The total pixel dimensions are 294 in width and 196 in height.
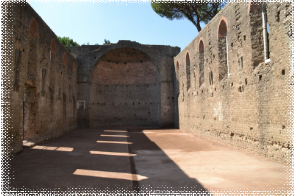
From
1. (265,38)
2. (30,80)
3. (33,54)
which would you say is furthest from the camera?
(33,54)

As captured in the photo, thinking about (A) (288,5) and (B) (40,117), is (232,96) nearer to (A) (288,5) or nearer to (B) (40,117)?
(A) (288,5)

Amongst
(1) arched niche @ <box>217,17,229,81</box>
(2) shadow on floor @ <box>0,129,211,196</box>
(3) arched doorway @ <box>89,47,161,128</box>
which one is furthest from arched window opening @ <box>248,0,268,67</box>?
(3) arched doorway @ <box>89,47,161,128</box>

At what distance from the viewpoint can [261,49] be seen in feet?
24.4

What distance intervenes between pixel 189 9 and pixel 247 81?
16.0 metres

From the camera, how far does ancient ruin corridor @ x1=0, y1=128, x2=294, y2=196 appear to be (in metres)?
4.05

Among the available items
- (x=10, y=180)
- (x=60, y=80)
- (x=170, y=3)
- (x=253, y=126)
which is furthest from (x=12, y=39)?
(x=170, y=3)

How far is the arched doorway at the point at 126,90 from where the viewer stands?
20484 mm

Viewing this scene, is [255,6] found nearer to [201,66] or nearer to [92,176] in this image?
[201,66]

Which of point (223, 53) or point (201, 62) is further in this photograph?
point (201, 62)

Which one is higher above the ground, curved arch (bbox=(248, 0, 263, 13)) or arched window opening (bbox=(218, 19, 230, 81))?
curved arch (bbox=(248, 0, 263, 13))

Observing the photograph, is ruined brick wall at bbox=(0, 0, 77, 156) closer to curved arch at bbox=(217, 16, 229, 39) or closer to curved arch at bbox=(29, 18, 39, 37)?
curved arch at bbox=(29, 18, 39, 37)

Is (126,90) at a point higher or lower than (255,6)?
lower

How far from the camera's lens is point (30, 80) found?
9.31m

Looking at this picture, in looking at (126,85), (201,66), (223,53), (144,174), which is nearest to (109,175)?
(144,174)
